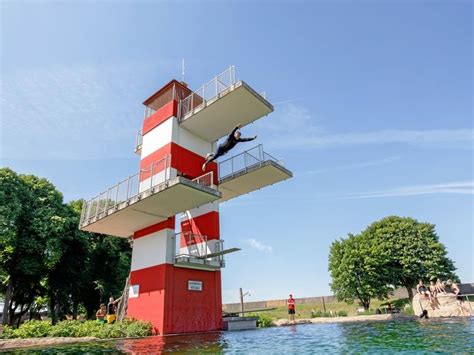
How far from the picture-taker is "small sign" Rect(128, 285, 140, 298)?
578 inches

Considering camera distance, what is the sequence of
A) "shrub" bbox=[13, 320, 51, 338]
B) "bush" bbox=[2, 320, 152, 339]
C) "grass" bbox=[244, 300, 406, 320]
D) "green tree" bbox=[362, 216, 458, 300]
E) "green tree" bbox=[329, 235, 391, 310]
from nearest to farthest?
"shrub" bbox=[13, 320, 51, 338] < "bush" bbox=[2, 320, 152, 339] < "grass" bbox=[244, 300, 406, 320] < "green tree" bbox=[329, 235, 391, 310] < "green tree" bbox=[362, 216, 458, 300]

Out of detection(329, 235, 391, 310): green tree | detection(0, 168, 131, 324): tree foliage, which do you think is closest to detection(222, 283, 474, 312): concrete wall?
detection(329, 235, 391, 310): green tree

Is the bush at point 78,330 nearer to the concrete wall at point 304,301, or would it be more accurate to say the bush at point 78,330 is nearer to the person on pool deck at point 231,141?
the person on pool deck at point 231,141

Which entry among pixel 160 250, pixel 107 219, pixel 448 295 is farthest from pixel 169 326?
pixel 448 295

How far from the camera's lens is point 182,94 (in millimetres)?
18172

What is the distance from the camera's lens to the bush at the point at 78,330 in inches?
441

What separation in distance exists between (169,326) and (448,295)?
13.2 meters

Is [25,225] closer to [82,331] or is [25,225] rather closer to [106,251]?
[106,251]

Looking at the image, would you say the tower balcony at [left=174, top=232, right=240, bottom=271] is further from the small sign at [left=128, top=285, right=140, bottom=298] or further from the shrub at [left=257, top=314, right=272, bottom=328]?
the shrub at [left=257, top=314, right=272, bottom=328]

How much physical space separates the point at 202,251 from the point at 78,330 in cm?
575

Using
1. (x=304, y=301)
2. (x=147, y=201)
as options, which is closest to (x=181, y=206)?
(x=147, y=201)

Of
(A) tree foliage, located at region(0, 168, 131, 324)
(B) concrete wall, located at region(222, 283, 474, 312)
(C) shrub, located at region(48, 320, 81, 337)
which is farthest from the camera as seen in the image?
(B) concrete wall, located at region(222, 283, 474, 312)

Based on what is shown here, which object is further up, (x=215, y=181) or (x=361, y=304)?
(x=215, y=181)

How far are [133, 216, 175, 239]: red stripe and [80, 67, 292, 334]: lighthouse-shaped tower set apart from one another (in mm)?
46
